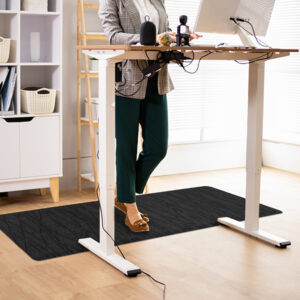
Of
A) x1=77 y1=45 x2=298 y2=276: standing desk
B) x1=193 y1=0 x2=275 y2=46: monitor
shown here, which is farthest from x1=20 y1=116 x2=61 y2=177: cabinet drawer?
x1=193 y1=0 x2=275 y2=46: monitor

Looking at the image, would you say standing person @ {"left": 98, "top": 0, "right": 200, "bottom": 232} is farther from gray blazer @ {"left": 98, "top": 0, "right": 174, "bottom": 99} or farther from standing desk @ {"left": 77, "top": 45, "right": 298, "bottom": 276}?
standing desk @ {"left": 77, "top": 45, "right": 298, "bottom": 276}

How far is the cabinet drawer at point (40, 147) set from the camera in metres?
3.98

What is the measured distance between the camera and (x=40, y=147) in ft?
13.3

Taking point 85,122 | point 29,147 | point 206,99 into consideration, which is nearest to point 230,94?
point 206,99

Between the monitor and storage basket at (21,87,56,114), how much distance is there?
4.78 ft

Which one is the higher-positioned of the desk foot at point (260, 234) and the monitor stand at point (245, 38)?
Answer: the monitor stand at point (245, 38)

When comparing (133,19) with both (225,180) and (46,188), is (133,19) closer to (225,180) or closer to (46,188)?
(46,188)

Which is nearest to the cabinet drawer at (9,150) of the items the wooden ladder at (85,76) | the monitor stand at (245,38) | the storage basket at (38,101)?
the storage basket at (38,101)

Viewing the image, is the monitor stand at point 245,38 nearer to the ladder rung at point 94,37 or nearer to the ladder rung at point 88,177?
the ladder rung at point 94,37

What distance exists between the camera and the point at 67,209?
391 cm

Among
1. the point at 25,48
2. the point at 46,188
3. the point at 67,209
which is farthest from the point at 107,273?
the point at 25,48

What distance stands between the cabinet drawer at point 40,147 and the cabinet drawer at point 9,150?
4 centimetres

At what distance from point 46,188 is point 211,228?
1.49 meters

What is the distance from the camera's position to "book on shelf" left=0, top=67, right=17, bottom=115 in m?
3.93
